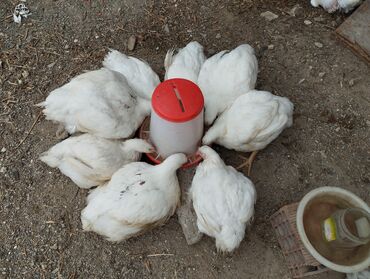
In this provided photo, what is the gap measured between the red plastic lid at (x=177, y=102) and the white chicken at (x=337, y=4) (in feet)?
4.20

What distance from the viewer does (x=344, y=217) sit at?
64.8 inches

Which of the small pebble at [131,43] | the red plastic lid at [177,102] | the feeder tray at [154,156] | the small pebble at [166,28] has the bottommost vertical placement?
the feeder tray at [154,156]

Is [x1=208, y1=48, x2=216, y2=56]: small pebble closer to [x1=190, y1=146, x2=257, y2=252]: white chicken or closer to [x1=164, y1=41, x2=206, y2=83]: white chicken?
[x1=164, y1=41, x2=206, y2=83]: white chicken

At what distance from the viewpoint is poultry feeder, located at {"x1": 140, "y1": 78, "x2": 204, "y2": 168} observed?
1797mm

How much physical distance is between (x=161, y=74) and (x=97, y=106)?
2.17 ft

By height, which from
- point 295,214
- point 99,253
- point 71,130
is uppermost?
point 71,130

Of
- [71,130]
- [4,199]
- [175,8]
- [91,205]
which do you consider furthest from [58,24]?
[91,205]

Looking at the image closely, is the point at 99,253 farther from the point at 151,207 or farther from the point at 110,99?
the point at 110,99

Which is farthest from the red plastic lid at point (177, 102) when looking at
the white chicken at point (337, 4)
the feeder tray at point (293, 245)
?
the white chicken at point (337, 4)

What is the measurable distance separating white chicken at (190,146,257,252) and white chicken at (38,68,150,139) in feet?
1.46

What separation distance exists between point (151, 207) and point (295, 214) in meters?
0.60

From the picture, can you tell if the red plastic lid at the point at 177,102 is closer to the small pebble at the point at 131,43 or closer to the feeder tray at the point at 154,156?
the feeder tray at the point at 154,156

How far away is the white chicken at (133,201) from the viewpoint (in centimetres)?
178

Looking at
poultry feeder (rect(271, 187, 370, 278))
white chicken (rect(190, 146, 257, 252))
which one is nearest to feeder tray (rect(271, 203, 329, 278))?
poultry feeder (rect(271, 187, 370, 278))
